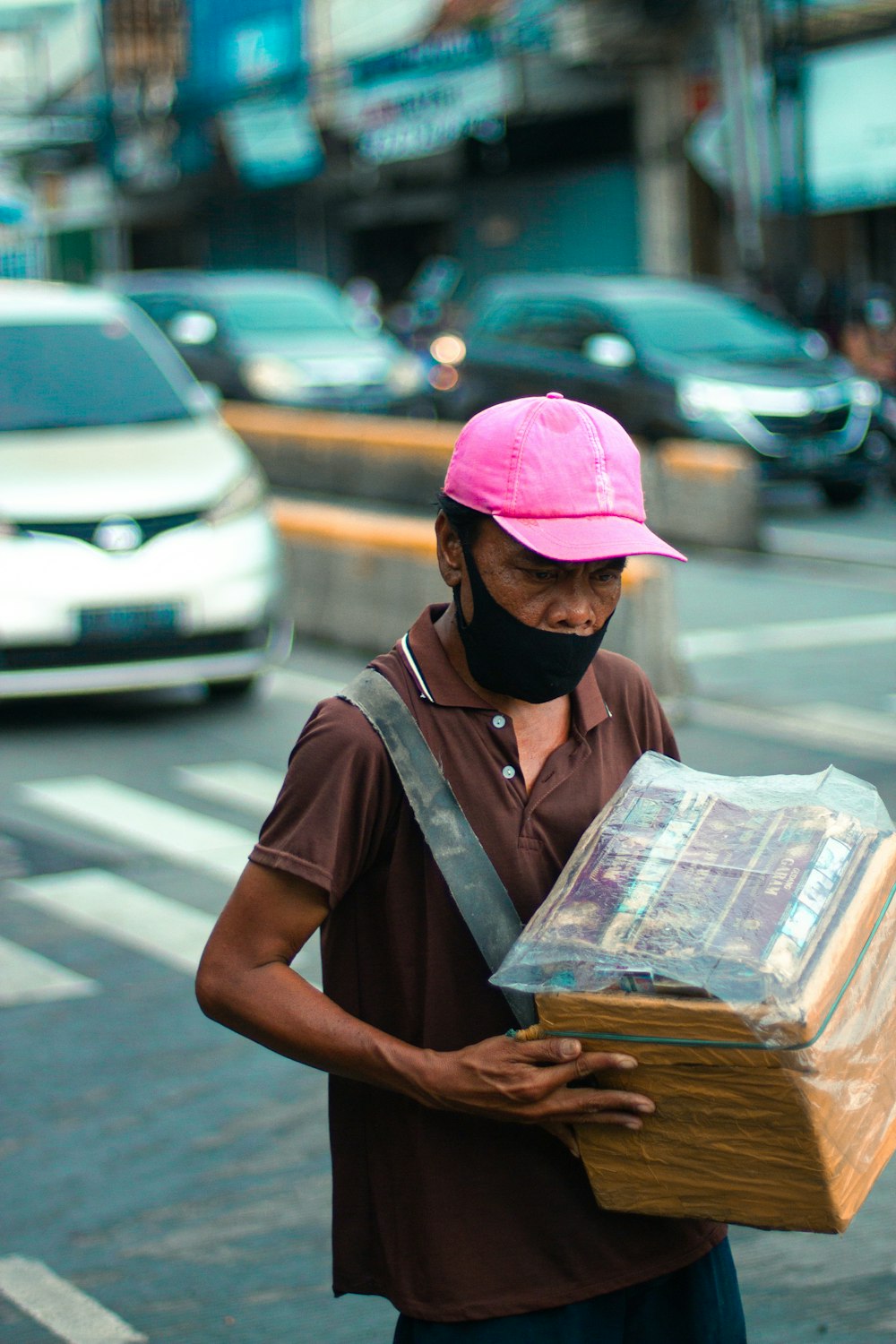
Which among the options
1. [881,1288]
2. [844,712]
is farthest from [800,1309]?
[844,712]

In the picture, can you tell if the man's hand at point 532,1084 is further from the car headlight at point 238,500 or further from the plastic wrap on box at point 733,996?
the car headlight at point 238,500

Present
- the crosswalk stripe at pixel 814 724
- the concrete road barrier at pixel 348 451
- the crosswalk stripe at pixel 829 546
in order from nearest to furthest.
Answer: the crosswalk stripe at pixel 814 724 < the crosswalk stripe at pixel 829 546 < the concrete road barrier at pixel 348 451

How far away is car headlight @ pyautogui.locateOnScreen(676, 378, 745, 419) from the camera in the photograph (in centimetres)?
1598

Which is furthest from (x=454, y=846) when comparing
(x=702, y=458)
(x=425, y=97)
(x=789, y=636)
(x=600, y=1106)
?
(x=425, y=97)

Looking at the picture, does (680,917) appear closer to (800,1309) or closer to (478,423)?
(478,423)

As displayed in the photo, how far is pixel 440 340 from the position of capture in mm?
20922

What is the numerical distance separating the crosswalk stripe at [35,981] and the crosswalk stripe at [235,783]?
164 centimetres

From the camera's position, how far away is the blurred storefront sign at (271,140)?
35.2 m

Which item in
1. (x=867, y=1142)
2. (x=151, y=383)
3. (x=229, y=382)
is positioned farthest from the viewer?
(x=229, y=382)

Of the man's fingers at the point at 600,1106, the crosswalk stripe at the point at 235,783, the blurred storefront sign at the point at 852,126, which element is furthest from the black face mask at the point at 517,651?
the blurred storefront sign at the point at 852,126

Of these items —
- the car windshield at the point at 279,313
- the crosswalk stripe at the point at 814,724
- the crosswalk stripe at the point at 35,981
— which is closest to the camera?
the crosswalk stripe at the point at 35,981

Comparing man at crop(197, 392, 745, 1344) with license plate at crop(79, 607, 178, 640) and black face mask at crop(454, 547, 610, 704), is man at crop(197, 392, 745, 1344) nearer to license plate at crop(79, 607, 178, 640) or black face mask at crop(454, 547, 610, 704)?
black face mask at crop(454, 547, 610, 704)

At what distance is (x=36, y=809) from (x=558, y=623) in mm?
5720

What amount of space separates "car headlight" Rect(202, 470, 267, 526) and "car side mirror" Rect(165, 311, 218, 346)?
9336 mm
